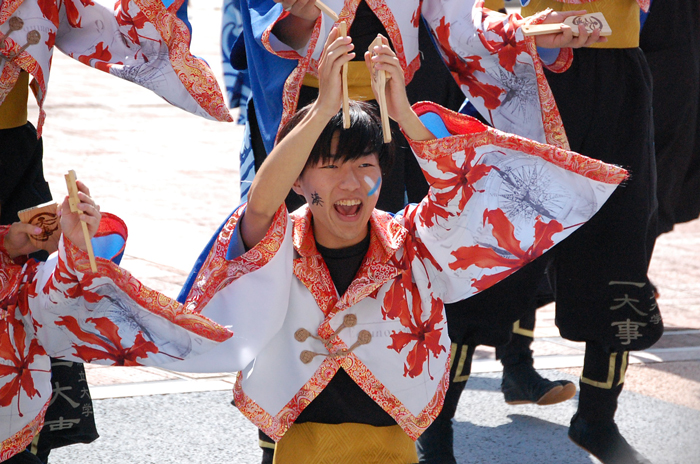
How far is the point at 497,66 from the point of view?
2633 millimetres

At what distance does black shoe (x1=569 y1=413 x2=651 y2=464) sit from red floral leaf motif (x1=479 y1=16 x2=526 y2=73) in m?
1.03

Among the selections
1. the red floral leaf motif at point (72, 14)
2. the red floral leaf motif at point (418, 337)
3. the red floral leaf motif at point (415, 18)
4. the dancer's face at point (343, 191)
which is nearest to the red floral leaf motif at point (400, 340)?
the red floral leaf motif at point (418, 337)

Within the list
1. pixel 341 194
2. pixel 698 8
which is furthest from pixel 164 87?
pixel 698 8

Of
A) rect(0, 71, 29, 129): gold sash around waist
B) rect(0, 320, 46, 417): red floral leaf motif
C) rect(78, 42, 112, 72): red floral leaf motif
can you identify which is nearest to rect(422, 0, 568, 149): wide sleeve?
rect(78, 42, 112, 72): red floral leaf motif

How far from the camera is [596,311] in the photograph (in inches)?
107

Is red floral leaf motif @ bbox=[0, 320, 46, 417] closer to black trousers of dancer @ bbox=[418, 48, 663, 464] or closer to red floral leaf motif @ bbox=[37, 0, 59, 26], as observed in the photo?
red floral leaf motif @ bbox=[37, 0, 59, 26]

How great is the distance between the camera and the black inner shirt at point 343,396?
2.22 meters

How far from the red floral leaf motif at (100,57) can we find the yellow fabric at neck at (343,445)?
1.01 meters

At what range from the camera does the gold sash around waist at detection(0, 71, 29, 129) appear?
237cm

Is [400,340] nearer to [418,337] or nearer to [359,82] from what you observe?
[418,337]

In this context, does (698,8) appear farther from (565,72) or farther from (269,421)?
(269,421)

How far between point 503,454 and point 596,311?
585mm

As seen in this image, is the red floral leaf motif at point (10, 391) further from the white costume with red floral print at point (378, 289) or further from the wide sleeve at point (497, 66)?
the wide sleeve at point (497, 66)

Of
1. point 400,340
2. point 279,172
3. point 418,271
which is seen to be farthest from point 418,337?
point 279,172
